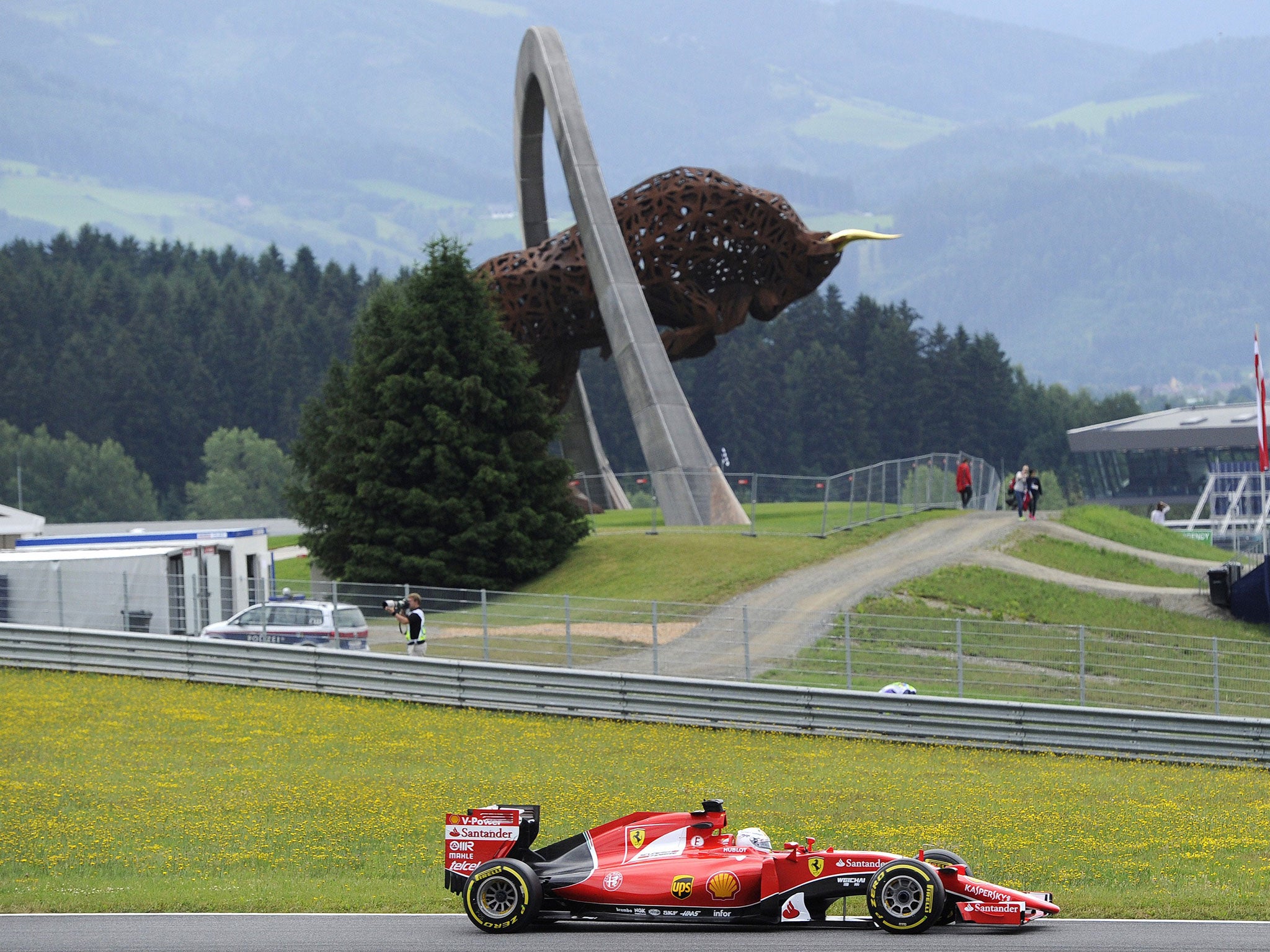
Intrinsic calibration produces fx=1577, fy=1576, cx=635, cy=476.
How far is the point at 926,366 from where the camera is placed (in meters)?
131

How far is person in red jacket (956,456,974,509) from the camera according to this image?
43.7m

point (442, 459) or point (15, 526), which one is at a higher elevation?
point (442, 459)

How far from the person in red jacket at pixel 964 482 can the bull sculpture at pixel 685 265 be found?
6517mm

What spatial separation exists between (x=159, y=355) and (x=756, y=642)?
344 feet

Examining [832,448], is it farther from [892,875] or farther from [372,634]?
[892,875]

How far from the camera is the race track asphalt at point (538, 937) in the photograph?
37.2 feet

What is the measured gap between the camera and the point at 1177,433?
106m

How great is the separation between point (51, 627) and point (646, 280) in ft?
69.1

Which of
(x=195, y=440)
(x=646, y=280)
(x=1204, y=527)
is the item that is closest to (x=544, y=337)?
(x=646, y=280)

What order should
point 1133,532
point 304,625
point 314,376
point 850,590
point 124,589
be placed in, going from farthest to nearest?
point 314,376 → point 1133,532 → point 850,590 → point 124,589 → point 304,625

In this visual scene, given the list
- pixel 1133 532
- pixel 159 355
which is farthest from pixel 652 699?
pixel 159 355

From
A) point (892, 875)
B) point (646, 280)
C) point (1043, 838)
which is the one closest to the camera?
point (892, 875)

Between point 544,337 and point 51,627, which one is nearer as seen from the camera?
point 51,627

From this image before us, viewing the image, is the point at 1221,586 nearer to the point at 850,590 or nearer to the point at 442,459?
the point at 850,590
